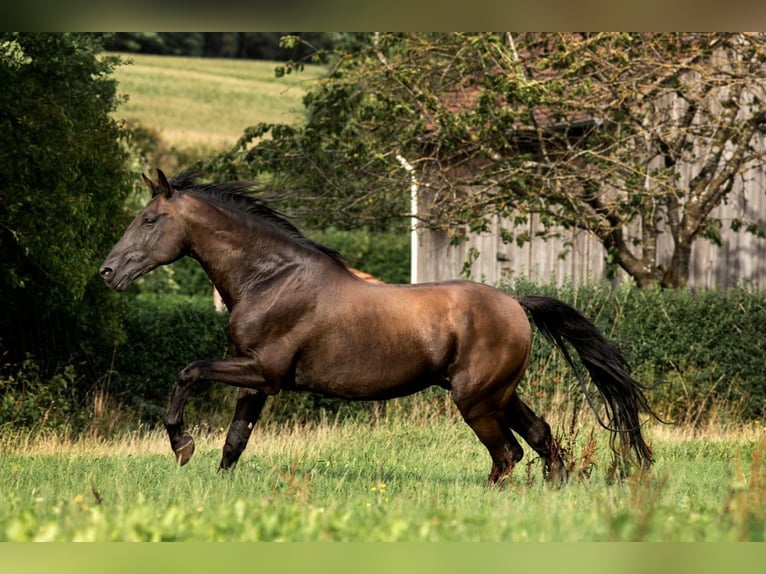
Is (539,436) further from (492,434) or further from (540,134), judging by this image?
(540,134)

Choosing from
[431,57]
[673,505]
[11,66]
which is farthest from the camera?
[431,57]

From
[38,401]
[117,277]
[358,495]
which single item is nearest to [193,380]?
[117,277]

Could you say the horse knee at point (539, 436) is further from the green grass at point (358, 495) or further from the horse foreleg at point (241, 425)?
the horse foreleg at point (241, 425)

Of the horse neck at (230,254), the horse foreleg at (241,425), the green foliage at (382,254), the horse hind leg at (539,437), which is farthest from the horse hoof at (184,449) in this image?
the green foliage at (382,254)

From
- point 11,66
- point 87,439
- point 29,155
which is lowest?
point 87,439

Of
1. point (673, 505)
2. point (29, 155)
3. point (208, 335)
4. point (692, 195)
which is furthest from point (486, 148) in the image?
point (673, 505)

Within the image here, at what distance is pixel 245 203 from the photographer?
28.7 feet

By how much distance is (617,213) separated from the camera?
15281 mm

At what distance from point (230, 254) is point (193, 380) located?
104cm

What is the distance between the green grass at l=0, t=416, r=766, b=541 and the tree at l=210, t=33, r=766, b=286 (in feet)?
12.9

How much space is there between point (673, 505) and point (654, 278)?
9486mm

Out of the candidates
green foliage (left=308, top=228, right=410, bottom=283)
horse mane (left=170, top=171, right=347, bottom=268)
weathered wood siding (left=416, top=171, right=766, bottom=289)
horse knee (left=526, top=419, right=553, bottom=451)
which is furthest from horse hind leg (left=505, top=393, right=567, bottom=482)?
green foliage (left=308, top=228, right=410, bottom=283)
